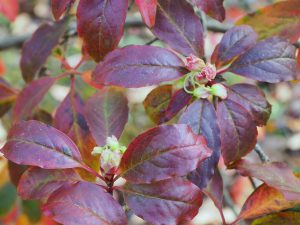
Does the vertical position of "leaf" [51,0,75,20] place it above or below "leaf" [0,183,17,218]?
above

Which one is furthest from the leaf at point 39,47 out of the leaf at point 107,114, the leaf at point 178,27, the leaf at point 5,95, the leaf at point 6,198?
the leaf at point 6,198

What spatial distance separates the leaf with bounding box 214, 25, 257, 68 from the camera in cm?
82

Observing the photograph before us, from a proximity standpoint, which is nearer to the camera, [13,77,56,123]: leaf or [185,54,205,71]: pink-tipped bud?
[185,54,205,71]: pink-tipped bud

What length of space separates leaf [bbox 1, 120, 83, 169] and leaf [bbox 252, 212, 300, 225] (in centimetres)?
32

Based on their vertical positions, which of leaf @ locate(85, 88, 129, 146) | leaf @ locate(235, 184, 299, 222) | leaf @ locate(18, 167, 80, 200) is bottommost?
leaf @ locate(235, 184, 299, 222)

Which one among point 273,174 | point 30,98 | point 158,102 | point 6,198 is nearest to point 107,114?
point 158,102

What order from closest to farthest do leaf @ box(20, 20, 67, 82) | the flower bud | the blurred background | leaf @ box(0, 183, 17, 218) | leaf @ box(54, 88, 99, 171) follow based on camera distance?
the flower bud, leaf @ box(54, 88, 99, 171), leaf @ box(20, 20, 67, 82), the blurred background, leaf @ box(0, 183, 17, 218)

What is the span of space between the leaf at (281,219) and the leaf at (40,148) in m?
0.32

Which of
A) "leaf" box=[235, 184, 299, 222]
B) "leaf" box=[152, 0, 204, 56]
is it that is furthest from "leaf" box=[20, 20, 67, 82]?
"leaf" box=[235, 184, 299, 222]

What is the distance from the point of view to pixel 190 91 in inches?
31.2

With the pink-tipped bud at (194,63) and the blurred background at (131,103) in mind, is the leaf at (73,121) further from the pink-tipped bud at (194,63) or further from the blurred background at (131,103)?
the pink-tipped bud at (194,63)

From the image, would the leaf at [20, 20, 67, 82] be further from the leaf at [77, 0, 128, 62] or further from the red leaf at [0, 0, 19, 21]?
the red leaf at [0, 0, 19, 21]

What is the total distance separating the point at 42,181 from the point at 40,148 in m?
0.07

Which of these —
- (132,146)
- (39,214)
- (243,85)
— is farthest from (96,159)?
(39,214)
